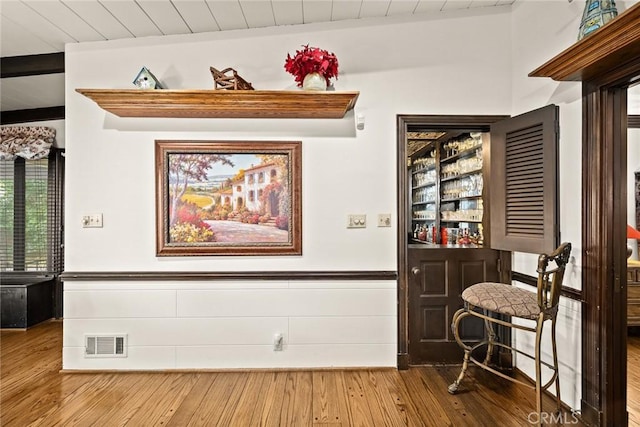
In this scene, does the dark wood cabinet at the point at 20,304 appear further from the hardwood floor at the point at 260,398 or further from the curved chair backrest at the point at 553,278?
the curved chair backrest at the point at 553,278

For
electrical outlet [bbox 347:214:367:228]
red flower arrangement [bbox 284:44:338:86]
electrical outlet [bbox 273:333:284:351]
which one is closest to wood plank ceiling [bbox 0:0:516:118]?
red flower arrangement [bbox 284:44:338:86]

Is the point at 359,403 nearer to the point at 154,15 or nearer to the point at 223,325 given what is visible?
the point at 223,325

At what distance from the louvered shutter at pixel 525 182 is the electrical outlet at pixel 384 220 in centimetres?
81

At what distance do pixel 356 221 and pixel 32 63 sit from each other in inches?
124

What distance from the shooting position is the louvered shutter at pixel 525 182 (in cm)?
243

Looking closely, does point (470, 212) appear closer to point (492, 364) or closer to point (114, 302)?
point (492, 364)

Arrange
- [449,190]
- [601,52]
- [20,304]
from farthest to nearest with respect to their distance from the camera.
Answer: [449,190], [20,304], [601,52]

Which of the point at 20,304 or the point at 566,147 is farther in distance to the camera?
the point at 20,304

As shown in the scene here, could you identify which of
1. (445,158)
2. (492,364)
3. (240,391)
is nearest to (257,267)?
(240,391)

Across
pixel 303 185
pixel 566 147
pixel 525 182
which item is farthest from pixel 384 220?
pixel 566 147

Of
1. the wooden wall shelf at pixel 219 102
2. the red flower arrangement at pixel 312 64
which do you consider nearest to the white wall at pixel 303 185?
the wooden wall shelf at pixel 219 102

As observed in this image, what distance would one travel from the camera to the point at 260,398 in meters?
2.58

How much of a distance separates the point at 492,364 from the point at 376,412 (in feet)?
4.37

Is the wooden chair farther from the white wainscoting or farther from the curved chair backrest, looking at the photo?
the white wainscoting
